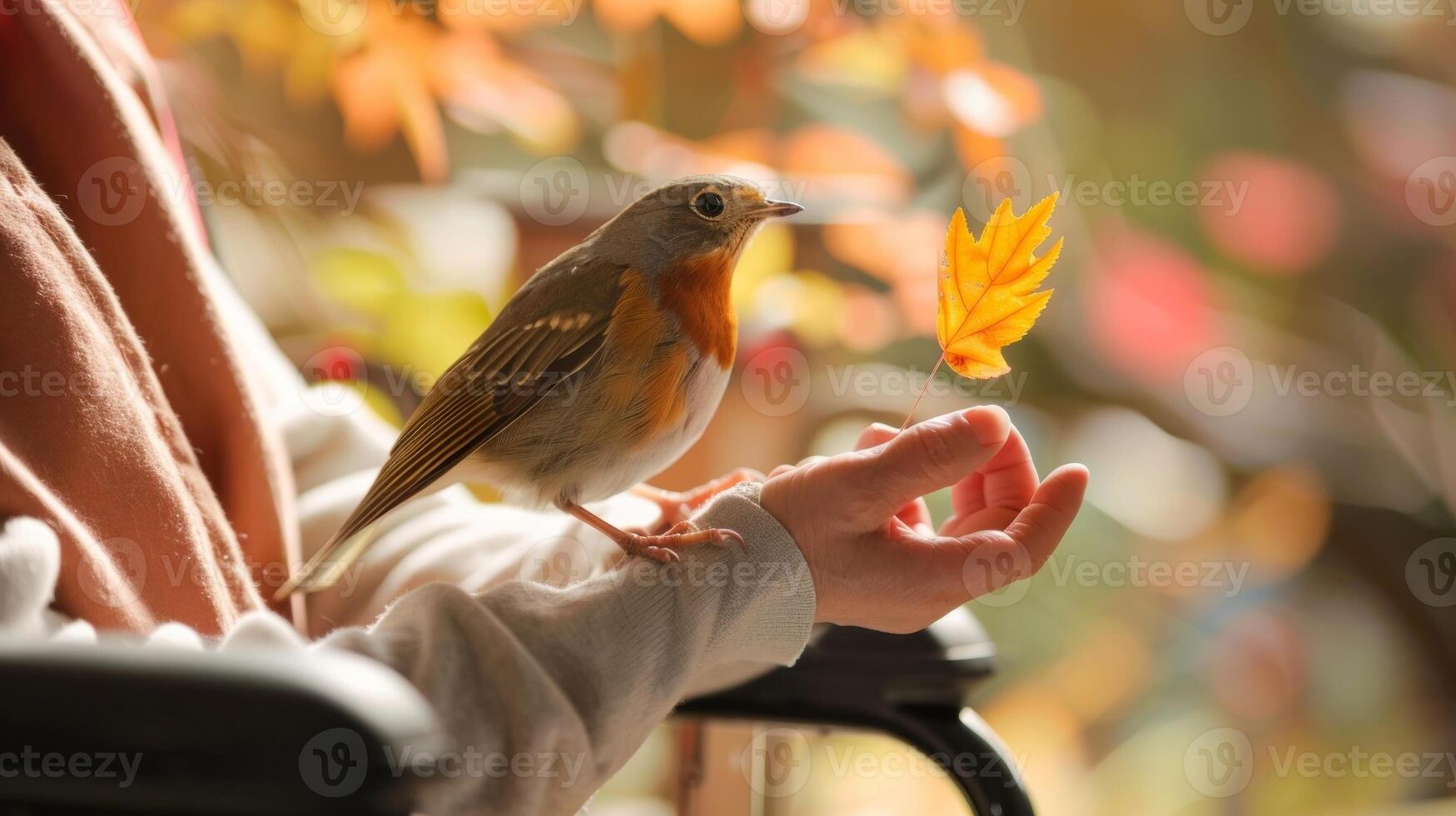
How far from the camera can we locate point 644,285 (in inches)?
54.7

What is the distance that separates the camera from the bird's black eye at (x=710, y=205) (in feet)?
4.69

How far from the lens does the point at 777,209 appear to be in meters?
1.44

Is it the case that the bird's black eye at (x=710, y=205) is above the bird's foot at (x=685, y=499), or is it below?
above

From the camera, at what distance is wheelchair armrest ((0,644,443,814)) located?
0.58m

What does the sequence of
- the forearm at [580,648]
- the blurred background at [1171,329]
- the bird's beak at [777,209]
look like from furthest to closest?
1. the blurred background at [1171,329]
2. the bird's beak at [777,209]
3. the forearm at [580,648]

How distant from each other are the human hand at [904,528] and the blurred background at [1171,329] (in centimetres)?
172

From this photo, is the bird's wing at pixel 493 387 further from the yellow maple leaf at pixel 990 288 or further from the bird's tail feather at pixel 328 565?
the yellow maple leaf at pixel 990 288

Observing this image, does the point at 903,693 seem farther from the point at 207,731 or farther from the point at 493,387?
the point at 207,731

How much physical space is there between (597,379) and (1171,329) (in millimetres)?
2283

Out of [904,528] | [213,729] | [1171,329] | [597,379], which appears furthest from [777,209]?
[1171,329]

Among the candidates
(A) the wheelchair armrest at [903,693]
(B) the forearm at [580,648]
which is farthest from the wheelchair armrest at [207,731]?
(A) the wheelchair armrest at [903,693]

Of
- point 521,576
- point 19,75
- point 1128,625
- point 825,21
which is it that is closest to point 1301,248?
point 1128,625

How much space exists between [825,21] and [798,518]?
196 cm

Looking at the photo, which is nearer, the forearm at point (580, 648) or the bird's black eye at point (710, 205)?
the forearm at point (580, 648)
